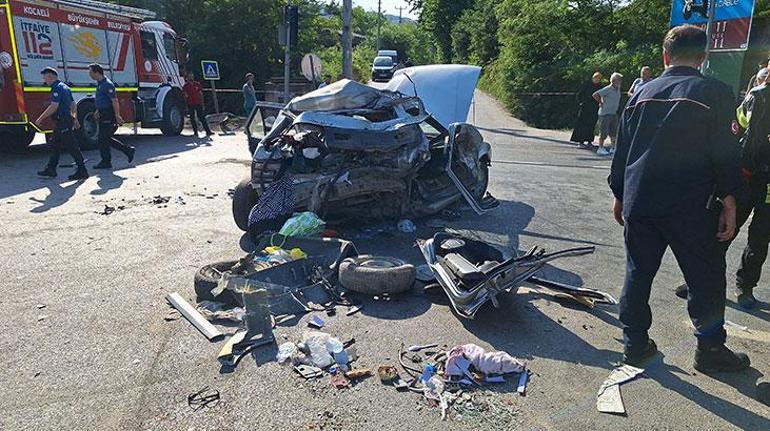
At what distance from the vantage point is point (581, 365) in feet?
11.0

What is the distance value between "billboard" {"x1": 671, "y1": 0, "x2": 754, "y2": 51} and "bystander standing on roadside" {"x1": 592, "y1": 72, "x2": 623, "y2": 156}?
1.71 m

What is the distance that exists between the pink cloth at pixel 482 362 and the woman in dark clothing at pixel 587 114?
38.5ft

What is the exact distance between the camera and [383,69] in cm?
3906

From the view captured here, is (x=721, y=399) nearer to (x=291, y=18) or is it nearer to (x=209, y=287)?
(x=209, y=287)

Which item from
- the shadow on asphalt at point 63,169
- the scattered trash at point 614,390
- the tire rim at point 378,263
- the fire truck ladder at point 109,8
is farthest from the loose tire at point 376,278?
the fire truck ladder at point 109,8

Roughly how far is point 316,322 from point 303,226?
159 cm

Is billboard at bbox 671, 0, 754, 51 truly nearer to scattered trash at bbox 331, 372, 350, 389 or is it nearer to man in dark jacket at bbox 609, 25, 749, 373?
man in dark jacket at bbox 609, 25, 749, 373

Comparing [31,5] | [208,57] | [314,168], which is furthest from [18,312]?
[208,57]

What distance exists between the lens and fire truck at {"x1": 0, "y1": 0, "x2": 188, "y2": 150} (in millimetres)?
11164

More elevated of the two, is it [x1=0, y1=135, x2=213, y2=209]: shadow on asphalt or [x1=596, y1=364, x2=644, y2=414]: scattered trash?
[x1=596, y1=364, x2=644, y2=414]: scattered trash

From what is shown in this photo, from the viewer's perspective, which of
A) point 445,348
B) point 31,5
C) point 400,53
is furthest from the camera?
point 400,53

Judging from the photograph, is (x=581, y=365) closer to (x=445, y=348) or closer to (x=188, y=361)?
(x=445, y=348)

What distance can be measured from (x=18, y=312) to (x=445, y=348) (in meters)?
3.12

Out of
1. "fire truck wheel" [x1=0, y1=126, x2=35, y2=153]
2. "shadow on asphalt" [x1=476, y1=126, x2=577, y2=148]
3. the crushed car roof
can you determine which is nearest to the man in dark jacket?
the crushed car roof
